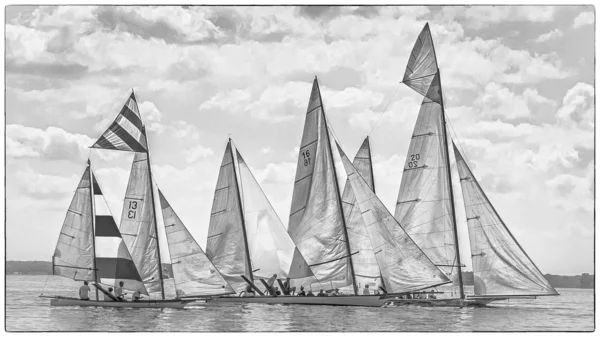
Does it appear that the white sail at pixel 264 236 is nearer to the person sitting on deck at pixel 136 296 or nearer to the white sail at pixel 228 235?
the white sail at pixel 228 235

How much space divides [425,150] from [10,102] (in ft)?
55.5

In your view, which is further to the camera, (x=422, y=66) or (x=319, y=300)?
(x=319, y=300)

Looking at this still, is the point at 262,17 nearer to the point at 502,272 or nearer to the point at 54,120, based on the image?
the point at 54,120

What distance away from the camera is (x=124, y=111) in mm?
39344

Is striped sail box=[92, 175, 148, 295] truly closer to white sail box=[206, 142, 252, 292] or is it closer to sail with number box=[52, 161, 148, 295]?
sail with number box=[52, 161, 148, 295]

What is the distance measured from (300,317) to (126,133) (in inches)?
363

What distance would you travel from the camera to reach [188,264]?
43000 millimetres

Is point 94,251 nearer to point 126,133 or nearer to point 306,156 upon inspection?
point 126,133

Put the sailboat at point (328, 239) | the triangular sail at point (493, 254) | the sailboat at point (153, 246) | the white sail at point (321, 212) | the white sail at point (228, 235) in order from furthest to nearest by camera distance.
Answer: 1. the white sail at point (228, 235)
2. the white sail at point (321, 212)
3. the sailboat at point (328, 239)
4. the sailboat at point (153, 246)
5. the triangular sail at point (493, 254)

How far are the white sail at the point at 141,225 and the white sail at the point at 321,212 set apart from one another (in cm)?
576

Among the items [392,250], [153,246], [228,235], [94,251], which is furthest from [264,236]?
[94,251]

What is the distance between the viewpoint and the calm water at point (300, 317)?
3506 centimetres

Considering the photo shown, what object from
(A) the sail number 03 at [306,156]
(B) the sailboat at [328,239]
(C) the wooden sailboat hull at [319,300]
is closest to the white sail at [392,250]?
(B) the sailboat at [328,239]

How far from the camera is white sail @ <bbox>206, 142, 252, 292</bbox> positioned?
153 feet
